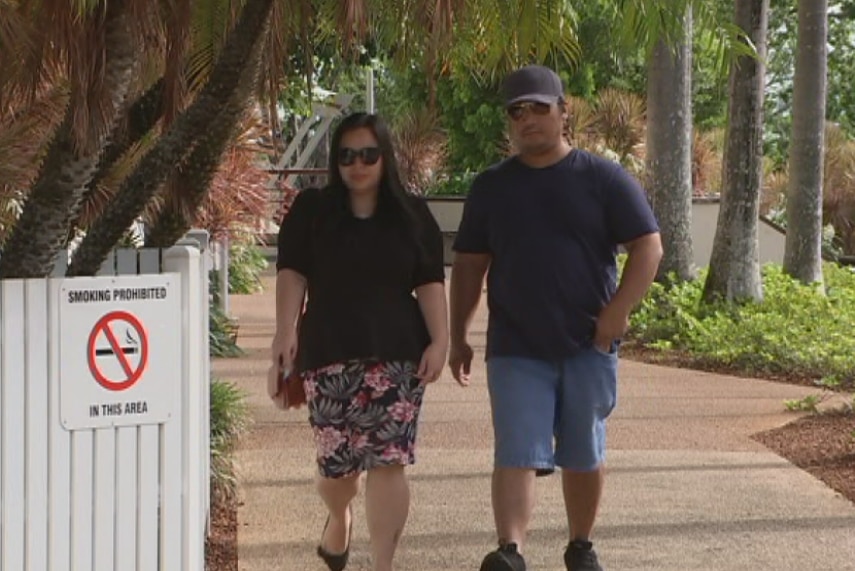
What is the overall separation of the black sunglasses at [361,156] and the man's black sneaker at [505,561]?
1.52 metres

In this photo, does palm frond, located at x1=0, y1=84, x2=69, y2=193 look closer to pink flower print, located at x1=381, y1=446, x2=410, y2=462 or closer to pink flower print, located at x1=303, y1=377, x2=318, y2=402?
pink flower print, located at x1=303, y1=377, x2=318, y2=402

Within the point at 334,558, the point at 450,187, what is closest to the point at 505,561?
the point at 334,558

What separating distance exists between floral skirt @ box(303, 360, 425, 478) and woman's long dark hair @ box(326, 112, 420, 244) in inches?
21.2

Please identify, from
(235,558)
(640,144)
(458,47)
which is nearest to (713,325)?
(458,47)

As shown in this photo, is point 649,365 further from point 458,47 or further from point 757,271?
point 458,47

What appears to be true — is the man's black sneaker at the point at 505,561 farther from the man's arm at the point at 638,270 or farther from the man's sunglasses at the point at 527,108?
the man's sunglasses at the point at 527,108

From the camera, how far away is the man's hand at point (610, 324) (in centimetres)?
652

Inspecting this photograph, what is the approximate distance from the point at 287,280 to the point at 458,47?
2462mm

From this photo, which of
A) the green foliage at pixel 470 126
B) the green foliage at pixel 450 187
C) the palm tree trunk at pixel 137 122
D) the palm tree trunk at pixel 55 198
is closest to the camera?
the palm tree trunk at pixel 55 198

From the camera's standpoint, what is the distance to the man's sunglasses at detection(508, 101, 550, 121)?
258 inches

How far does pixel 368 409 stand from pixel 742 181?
11817 mm

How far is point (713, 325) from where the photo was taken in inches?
666

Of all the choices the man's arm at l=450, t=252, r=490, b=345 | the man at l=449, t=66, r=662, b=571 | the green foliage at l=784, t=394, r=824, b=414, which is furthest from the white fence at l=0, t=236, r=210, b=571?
the green foliage at l=784, t=394, r=824, b=414

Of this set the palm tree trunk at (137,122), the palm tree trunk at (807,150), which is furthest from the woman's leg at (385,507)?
the palm tree trunk at (807,150)
